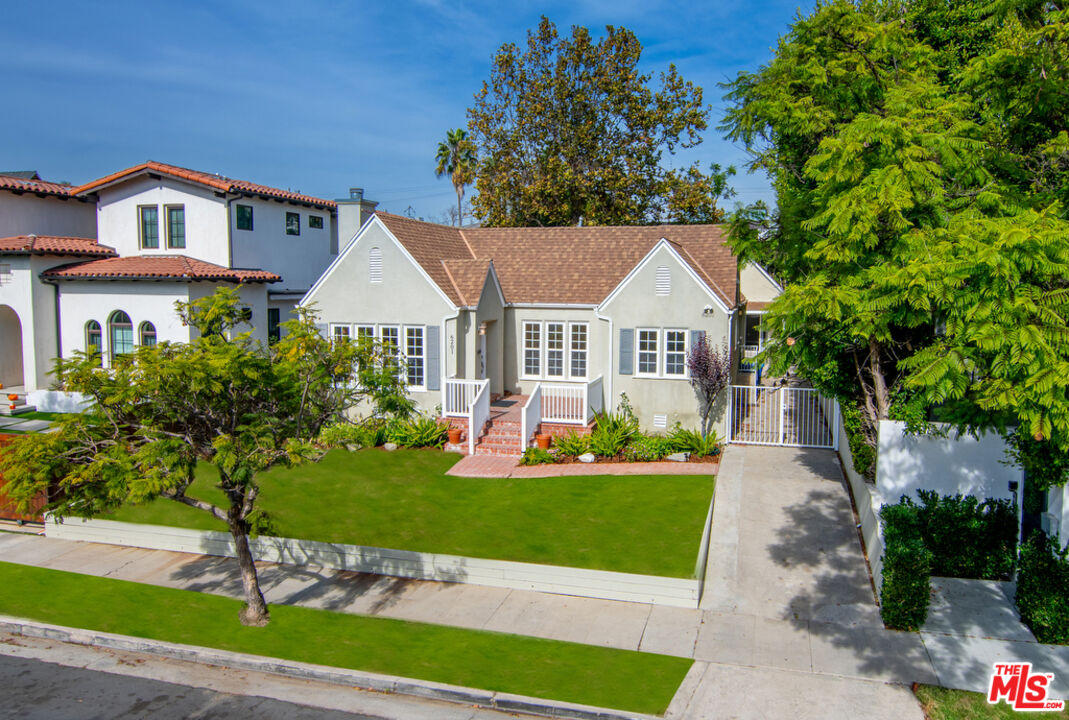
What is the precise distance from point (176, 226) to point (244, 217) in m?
2.53

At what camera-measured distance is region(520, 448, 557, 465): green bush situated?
19828mm

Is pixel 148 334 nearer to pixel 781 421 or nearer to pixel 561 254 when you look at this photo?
pixel 561 254

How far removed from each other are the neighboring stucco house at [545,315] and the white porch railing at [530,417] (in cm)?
6

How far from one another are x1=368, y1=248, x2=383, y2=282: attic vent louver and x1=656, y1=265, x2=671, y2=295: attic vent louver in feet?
27.2

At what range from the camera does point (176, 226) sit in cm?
2773

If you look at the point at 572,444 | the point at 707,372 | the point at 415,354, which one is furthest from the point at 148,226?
the point at 707,372

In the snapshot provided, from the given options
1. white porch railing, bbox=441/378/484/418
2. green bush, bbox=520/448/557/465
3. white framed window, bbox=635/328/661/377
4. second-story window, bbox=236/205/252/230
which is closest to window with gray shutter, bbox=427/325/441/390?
white porch railing, bbox=441/378/484/418

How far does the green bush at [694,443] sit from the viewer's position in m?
19.8

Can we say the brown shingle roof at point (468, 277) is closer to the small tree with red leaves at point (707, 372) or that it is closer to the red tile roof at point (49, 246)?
the small tree with red leaves at point (707, 372)

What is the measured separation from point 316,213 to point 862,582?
26.2m

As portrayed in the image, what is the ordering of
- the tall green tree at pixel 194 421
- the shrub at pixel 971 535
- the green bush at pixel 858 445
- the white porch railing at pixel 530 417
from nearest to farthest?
the tall green tree at pixel 194 421 → the shrub at pixel 971 535 → the green bush at pixel 858 445 → the white porch railing at pixel 530 417

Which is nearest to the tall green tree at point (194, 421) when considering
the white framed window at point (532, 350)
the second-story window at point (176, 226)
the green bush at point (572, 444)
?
the green bush at point (572, 444)

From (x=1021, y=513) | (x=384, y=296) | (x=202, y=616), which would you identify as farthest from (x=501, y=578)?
(x=384, y=296)

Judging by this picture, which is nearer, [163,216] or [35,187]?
[163,216]
